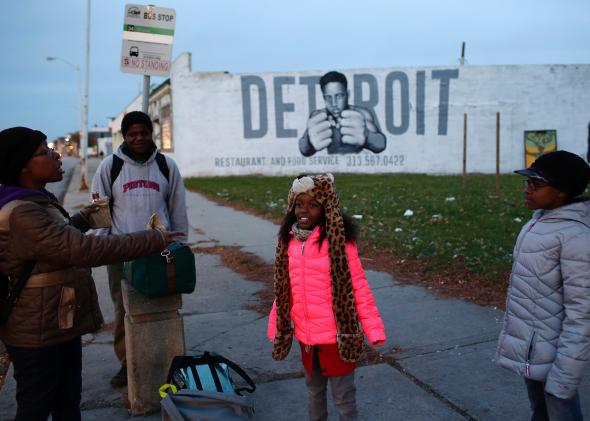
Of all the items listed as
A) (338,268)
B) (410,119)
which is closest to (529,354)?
(338,268)

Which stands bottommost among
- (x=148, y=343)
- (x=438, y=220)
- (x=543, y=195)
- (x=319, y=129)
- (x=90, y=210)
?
(x=148, y=343)

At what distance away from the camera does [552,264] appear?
8.39 ft

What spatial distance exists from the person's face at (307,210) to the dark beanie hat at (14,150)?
1314 mm

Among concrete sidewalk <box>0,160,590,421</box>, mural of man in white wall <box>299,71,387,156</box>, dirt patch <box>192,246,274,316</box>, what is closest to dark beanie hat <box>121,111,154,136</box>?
concrete sidewalk <box>0,160,590,421</box>

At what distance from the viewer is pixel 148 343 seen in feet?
11.8

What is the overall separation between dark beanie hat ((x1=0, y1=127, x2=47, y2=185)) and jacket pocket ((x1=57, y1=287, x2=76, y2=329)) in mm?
587

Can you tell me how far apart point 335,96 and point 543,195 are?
24229mm

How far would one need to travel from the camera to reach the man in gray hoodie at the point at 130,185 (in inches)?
154

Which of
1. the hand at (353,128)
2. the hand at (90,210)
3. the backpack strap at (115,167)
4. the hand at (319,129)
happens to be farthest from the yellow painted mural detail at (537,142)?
the hand at (90,210)

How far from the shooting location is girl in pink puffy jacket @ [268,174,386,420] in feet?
9.37

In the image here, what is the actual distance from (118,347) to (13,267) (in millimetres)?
→ 1689

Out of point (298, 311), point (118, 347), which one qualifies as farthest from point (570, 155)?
point (118, 347)

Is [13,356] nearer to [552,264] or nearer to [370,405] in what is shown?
[370,405]

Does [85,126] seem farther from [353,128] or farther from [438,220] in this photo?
[438,220]
